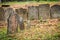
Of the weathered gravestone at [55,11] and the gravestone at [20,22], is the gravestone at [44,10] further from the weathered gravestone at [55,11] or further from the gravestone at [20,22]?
the gravestone at [20,22]

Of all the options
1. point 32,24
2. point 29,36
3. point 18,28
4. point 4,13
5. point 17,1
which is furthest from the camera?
point 17,1

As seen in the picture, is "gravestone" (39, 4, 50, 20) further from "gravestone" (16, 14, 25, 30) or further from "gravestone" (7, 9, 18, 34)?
"gravestone" (7, 9, 18, 34)

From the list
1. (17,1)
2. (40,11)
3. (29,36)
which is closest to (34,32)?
(29,36)

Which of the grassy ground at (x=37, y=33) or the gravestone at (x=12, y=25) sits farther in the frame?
the gravestone at (x=12, y=25)

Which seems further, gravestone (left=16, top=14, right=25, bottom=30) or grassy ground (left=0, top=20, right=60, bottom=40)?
gravestone (left=16, top=14, right=25, bottom=30)

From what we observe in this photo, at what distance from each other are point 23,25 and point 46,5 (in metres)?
0.92

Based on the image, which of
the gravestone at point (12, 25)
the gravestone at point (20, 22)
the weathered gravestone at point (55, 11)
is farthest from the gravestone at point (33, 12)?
the gravestone at point (12, 25)

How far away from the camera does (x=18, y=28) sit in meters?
3.10

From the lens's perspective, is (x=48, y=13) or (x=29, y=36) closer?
(x=29, y=36)

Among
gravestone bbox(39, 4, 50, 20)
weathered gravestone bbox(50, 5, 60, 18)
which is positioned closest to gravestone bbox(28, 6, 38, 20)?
gravestone bbox(39, 4, 50, 20)

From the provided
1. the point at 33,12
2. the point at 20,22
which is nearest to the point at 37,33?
the point at 20,22

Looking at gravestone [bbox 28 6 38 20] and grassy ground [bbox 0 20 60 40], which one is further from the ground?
gravestone [bbox 28 6 38 20]

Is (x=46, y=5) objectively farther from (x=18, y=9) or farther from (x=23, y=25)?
(x=23, y=25)

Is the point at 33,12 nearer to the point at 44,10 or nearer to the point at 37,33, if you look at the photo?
the point at 44,10
